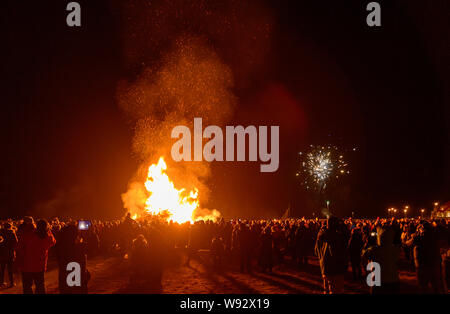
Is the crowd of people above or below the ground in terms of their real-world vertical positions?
above

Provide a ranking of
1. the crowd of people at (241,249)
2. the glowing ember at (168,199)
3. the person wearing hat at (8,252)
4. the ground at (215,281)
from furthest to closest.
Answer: the glowing ember at (168,199) < the person wearing hat at (8,252) < the ground at (215,281) < the crowd of people at (241,249)

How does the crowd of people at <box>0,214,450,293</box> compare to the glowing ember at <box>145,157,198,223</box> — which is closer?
the crowd of people at <box>0,214,450,293</box>

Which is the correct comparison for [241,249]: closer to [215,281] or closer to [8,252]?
[215,281]

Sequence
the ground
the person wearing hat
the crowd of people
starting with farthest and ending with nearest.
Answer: the person wearing hat, the ground, the crowd of people

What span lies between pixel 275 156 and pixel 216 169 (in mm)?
11397

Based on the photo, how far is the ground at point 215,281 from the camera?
34.6ft

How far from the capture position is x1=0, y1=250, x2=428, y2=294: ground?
10.6 meters

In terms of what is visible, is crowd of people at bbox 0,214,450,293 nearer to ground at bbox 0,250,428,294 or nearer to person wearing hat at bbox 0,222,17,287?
person wearing hat at bbox 0,222,17,287

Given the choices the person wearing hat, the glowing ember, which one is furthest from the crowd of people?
the glowing ember

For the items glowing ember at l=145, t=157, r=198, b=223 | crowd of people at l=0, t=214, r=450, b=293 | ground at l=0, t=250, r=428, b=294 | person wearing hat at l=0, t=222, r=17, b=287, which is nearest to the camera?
crowd of people at l=0, t=214, r=450, b=293

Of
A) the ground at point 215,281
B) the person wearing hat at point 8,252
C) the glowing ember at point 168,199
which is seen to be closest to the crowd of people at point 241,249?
the person wearing hat at point 8,252

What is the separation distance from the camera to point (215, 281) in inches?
470

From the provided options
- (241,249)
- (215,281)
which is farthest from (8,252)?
(241,249)

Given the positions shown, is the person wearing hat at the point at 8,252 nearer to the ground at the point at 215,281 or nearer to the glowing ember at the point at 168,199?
the ground at the point at 215,281
